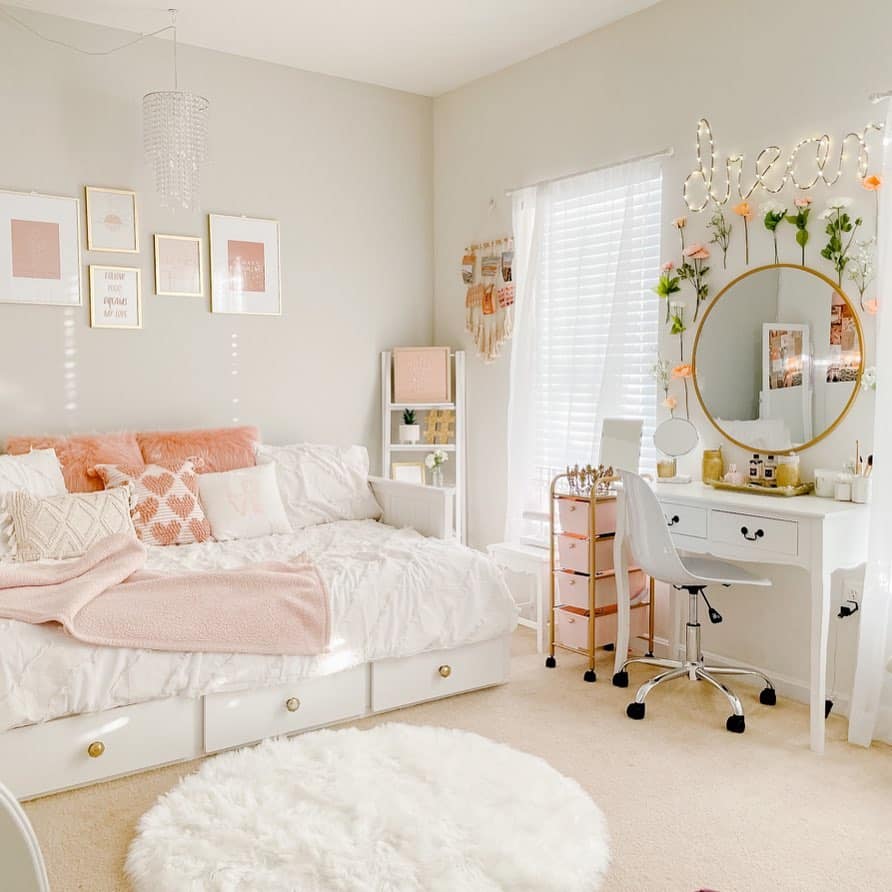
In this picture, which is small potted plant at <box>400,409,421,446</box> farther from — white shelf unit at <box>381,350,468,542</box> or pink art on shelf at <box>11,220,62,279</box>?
pink art on shelf at <box>11,220,62,279</box>

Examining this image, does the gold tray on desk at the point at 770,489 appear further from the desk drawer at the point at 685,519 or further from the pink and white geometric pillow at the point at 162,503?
the pink and white geometric pillow at the point at 162,503

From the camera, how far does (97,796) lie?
8.31 feet

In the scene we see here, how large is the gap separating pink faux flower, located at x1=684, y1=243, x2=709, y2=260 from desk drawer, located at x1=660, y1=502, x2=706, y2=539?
1.02 m

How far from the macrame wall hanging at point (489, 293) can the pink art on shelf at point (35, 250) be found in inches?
79.9

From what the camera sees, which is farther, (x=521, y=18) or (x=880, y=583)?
(x=521, y=18)

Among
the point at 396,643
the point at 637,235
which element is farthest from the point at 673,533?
the point at 637,235

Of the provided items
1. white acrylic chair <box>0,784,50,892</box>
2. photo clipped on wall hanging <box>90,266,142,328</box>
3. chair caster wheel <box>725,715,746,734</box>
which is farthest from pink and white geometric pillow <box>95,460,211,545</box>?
white acrylic chair <box>0,784,50,892</box>

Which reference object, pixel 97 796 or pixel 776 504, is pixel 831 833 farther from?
pixel 97 796

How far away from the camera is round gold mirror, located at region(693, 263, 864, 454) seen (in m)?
3.11

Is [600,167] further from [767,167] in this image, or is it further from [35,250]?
[35,250]

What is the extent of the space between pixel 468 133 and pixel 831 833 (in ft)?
12.2

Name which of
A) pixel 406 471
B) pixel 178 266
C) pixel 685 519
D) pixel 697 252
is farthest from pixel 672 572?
pixel 178 266

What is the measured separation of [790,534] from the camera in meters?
2.86

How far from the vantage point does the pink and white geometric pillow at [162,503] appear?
352 cm
